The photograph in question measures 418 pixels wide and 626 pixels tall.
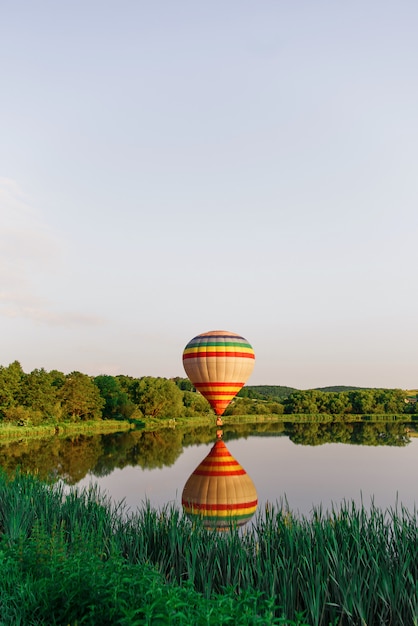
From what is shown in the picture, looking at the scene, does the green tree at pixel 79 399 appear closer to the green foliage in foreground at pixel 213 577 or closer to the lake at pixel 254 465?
the lake at pixel 254 465

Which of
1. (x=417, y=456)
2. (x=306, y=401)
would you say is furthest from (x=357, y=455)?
(x=306, y=401)

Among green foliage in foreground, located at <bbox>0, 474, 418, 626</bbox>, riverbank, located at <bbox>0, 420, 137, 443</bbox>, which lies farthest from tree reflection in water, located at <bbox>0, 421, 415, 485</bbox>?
green foliage in foreground, located at <bbox>0, 474, 418, 626</bbox>

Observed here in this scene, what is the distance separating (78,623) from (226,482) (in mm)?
17477

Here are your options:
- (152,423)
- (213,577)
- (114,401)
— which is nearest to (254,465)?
(213,577)

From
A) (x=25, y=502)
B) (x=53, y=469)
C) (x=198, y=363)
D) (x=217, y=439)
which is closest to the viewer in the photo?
(x=25, y=502)

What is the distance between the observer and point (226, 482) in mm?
21266

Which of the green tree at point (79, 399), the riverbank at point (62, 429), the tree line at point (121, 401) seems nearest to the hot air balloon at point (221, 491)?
the riverbank at point (62, 429)

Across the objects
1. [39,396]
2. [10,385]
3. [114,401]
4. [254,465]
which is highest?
[10,385]

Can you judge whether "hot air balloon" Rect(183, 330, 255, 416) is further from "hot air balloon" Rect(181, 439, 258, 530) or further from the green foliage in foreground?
the green foliage in foreground

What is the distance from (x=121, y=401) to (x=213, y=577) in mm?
56193

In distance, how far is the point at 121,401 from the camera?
61.4 metres

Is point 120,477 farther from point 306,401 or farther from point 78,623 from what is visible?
point 306,401

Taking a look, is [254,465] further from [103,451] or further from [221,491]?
[103,451]

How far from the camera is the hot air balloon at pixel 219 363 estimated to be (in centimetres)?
2880
